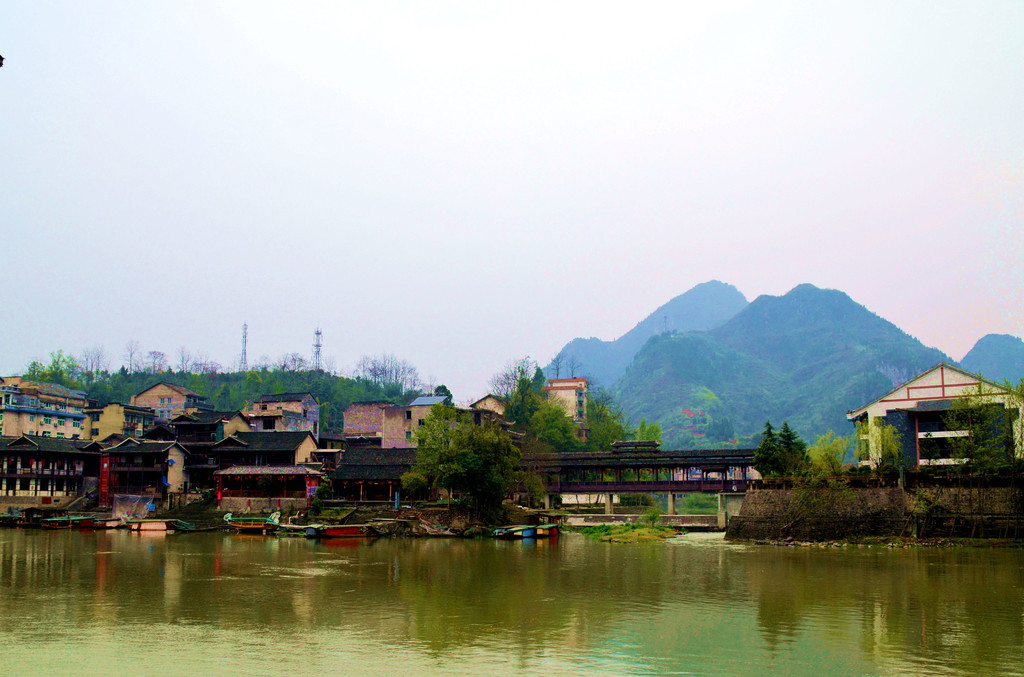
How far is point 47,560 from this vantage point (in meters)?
40.4

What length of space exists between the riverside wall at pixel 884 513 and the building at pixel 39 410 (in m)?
77.9

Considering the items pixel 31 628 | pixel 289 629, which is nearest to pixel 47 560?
pixel 31 628

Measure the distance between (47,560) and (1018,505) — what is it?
54.2 m

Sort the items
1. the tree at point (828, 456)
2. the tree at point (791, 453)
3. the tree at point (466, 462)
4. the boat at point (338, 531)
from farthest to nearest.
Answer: the tree at point (466, 462)
the boat at point (338, 531)
the tree at point (791, 453)
the tree at point (828, 456)

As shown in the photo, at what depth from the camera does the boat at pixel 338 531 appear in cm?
5806

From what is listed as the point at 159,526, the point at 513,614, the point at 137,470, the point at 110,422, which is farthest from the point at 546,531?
the point at 110,422

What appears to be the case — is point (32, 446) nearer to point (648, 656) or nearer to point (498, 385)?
point (498, 385)

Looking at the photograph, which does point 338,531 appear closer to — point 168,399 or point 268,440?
point 268,440

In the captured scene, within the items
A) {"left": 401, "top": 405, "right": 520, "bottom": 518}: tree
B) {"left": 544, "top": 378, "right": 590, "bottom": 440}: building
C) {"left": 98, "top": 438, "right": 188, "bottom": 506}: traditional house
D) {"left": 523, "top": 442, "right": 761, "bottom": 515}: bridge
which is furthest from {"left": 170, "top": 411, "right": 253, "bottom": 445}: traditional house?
{"left": 544, "top": 378, "right": 590, "bottom": 440}: building

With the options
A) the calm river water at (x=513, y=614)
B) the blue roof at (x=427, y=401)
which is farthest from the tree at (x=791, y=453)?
the blue roof at (x=427, y=401)

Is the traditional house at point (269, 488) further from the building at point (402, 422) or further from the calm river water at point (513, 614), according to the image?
the calm river water at point (513, 614)

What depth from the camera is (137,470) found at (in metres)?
74.8

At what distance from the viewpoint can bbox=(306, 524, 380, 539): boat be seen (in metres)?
58.1

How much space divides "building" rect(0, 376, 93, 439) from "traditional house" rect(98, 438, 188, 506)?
1772 centimetres
